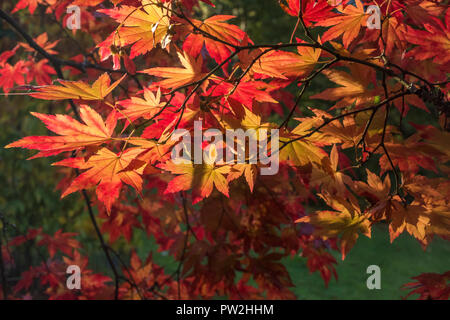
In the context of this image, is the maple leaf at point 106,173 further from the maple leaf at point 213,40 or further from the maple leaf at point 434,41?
the maple leaf at point 434,41

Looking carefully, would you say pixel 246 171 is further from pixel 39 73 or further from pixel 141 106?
pixel 39 73

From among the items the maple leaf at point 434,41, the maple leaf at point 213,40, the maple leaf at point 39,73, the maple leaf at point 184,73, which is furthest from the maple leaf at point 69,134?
the maple leaf at point 39,73

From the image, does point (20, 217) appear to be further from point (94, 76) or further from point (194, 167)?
point (194, 167)

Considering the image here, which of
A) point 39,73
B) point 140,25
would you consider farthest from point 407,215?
point 39,73

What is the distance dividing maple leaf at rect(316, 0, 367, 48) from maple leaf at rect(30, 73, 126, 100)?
532mm

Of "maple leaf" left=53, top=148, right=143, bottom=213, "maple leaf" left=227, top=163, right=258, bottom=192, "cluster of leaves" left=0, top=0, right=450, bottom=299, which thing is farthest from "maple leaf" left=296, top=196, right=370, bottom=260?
"maple leaf" left=53, top=148, right=143, bottom=213

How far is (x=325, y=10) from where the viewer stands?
0.92 metres

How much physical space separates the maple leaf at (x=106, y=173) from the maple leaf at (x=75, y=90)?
120mm

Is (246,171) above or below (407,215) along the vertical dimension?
above

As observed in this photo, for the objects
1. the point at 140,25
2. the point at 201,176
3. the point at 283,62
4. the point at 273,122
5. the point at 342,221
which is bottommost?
the point at 342,221

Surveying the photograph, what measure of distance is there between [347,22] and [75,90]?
674mm

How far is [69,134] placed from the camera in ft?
2.68

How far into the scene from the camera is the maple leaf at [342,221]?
3.07ft
